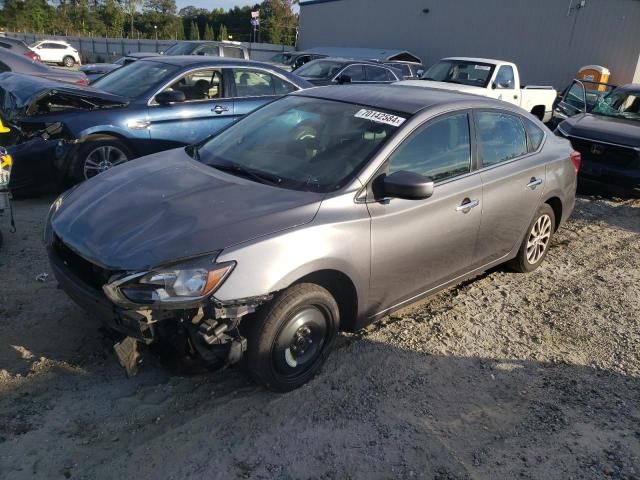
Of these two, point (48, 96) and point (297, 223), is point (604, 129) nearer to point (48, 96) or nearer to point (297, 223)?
point (297, 223)

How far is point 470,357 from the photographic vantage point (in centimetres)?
384

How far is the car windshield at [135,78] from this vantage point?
6.77m

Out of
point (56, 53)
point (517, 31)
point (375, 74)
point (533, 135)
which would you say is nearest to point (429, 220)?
point (533, 135)

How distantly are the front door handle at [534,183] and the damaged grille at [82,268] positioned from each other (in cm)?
347

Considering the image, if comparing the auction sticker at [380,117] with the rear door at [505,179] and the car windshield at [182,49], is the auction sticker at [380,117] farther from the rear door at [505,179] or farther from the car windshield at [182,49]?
the car windshield at [182,49]

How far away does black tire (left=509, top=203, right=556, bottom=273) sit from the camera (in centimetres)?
494

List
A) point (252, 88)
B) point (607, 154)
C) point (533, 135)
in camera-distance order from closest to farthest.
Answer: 1. point (533, 135)
2. point (252, 88)
3. point (607, 154)

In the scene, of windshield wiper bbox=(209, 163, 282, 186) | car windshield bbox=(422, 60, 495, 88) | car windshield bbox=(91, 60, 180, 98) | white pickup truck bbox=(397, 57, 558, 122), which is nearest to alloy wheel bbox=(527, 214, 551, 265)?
windshield wiper bbox=(209, 163, 282, 186)

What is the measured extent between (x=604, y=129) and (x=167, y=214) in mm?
7583

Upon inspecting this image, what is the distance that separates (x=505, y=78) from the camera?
11570 millimetres

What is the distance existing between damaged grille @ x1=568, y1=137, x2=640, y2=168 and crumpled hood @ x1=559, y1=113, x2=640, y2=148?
0.27ft

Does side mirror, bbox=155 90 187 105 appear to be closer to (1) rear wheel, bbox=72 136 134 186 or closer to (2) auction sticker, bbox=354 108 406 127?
(1) rear wheel, bbox=72 136 134 186

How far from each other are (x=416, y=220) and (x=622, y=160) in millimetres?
5727

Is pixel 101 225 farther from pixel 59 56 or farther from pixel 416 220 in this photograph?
pixel 59 56
